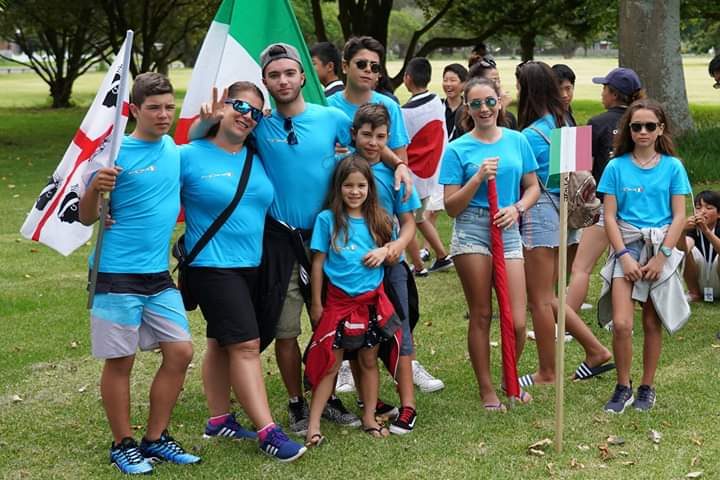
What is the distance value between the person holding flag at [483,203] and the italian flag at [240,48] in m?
0.85

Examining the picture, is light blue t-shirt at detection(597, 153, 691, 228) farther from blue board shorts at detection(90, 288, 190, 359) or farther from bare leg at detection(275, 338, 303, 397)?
blue board shorts at detection(90, 288, 190, 359)

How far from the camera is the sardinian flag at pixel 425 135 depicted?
9.59 m

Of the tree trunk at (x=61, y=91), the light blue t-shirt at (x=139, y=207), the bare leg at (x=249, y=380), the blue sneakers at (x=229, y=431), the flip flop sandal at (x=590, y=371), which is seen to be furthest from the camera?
the tree trunk at (x=61, y=91)

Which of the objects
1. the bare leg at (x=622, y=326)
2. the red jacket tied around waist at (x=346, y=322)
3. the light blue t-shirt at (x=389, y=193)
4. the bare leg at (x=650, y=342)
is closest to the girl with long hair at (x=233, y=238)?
the red jacket tied around waist at (x=346, y=322)

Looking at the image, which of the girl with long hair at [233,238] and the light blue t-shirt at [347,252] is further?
the light blue t-shirt at [347,252]

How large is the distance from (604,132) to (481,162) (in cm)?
183

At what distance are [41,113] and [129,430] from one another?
30.9m

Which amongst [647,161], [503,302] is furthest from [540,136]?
[503,302]

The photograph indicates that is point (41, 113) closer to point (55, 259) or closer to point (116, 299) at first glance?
point (55, 259)

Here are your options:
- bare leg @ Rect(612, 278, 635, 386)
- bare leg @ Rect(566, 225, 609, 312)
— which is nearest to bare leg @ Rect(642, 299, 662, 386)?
bare leg @ Rect(612, 278, 635, 386)

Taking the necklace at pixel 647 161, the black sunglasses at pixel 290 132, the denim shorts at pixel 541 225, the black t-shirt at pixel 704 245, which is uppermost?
the black sunglasses at pixel 290 132

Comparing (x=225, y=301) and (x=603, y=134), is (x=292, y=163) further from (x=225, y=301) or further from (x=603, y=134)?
(x=603, y=134)

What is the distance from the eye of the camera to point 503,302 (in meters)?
6.00

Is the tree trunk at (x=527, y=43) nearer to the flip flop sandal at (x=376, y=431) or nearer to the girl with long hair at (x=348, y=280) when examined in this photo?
the girl with long hair at (x=348, y=280)
